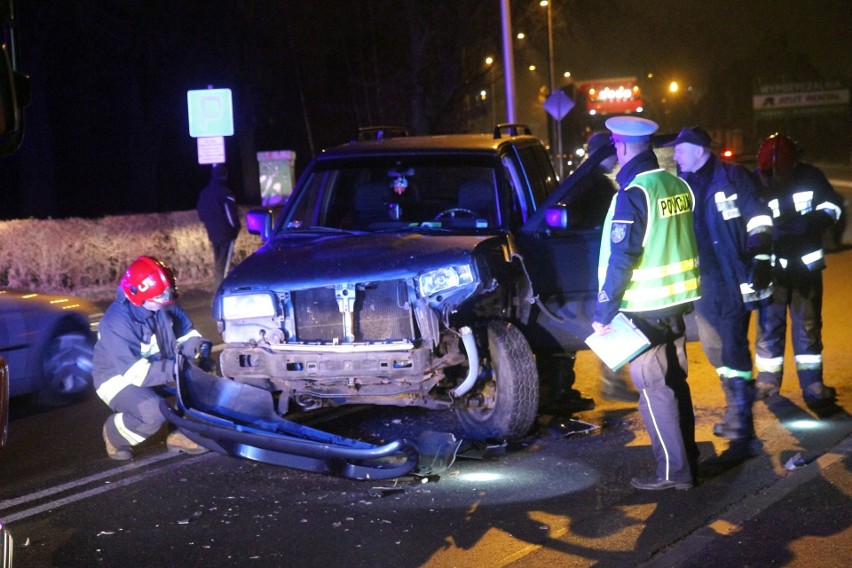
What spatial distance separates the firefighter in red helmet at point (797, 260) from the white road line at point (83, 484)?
13.1 ft

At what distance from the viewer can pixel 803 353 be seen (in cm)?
781

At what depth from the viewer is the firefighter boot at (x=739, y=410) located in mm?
6906

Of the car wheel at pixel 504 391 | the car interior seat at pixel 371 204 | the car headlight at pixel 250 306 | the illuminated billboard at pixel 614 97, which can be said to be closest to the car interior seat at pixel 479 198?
the car interior seat at pixel 371 204

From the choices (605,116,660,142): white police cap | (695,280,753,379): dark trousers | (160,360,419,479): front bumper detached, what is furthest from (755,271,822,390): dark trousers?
(160,360,419,479): front bumper detached

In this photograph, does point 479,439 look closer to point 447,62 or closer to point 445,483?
point 445,483

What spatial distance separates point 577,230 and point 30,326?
425cm

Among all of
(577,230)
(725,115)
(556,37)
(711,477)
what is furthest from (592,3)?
(725,115)

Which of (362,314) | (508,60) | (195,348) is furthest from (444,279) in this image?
(508,60)

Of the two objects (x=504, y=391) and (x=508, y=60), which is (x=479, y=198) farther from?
(x=508, y=60)

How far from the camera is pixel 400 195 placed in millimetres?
8320

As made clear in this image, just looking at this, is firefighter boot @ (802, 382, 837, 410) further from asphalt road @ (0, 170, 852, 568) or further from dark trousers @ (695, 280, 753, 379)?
dark trousers @ (695, 280, 753, 379)

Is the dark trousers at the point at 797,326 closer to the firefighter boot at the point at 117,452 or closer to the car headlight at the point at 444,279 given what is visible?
the car headlight at the point at 444,279

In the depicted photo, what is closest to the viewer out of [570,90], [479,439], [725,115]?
[479,439]

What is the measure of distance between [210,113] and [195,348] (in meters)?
12.5
